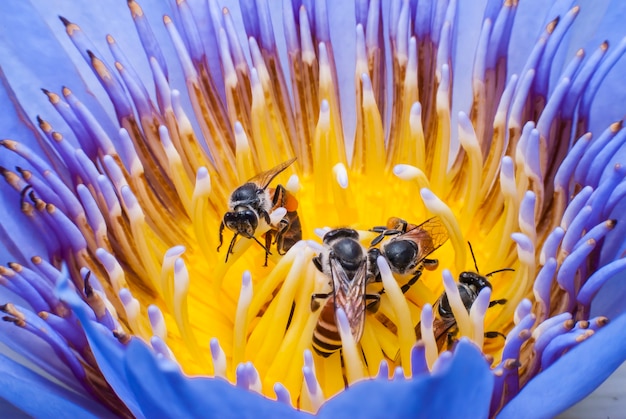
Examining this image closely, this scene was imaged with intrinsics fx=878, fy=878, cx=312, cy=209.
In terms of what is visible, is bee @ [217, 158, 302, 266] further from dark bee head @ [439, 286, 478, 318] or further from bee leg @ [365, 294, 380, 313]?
dark bee head @ [439, 286, 478, 318]

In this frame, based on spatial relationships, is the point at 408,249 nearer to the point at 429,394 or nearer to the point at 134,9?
the point at 429,394

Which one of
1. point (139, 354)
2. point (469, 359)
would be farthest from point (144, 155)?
point (469, 359)

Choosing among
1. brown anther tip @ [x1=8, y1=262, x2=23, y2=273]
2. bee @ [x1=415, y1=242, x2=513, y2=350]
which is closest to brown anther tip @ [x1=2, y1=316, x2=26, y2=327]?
brown anther tip @ [x1=8, y1=262, x2=23, y2=273]

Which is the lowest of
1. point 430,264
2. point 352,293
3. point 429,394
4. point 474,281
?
point 429,394

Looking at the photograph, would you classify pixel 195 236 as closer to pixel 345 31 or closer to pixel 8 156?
pixel 8 156

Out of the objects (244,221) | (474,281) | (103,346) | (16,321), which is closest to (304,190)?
(244,221)

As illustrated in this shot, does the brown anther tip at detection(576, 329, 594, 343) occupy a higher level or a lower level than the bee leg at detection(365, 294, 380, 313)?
lower

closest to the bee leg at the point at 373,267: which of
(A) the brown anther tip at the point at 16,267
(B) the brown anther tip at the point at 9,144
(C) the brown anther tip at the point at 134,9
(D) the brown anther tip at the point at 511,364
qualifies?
(D) the brown anther tip at the point at 511,364
